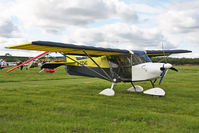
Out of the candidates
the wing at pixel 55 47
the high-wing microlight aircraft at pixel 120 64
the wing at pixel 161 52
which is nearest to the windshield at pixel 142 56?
the high-wing microlight aircraft at pixel 120 64

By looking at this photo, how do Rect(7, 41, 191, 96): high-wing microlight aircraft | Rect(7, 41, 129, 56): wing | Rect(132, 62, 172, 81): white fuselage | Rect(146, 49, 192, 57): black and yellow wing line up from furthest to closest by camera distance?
1. Rect(146, 49, 192, 57): black and yellow wing
2. Rect(132, 62, 172, 81): white fuselage
3. Rect(7, 41, 191, 96): high-wing microlight aircraft
4. Rect(7, 41, 129, 56): wing

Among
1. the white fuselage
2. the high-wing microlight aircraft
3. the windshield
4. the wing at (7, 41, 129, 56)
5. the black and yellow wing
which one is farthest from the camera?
the black and yellow wing

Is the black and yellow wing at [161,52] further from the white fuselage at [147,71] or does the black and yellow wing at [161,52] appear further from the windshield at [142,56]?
the white fuselage at [147,71]

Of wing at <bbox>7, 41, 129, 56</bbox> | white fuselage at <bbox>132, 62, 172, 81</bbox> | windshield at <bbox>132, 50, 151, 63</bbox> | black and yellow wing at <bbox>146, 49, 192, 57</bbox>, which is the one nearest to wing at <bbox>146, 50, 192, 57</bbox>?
black and yellow wing at <bbox>146, 49, 192, 57</bbox>

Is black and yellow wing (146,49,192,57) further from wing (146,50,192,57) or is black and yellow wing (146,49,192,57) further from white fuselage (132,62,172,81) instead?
white fuselage (132,62,172,81)

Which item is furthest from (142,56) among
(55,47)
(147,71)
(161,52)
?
(55,47)

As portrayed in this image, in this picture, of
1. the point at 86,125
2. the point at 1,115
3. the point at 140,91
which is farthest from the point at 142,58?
the point at 1,115

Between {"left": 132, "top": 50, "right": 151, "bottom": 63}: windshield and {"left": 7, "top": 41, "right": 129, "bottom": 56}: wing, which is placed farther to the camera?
{"left": 132, "top": 50, "right": 151, "bottom": 63}: windshield

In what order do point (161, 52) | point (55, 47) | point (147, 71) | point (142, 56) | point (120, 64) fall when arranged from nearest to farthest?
point (55, 47) → point (147, 71) → point (142, 56) → point (120, 64) → point (161, 52)

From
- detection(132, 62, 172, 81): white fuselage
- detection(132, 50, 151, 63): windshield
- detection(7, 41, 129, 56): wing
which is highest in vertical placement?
detection(7, 41, 129, 56): wing

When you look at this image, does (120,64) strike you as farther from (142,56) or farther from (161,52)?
(161,52)

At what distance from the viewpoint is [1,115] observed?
5.25m

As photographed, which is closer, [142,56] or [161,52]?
[142,56]

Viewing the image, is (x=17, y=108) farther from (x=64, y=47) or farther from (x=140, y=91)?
(x=140, y=91)
